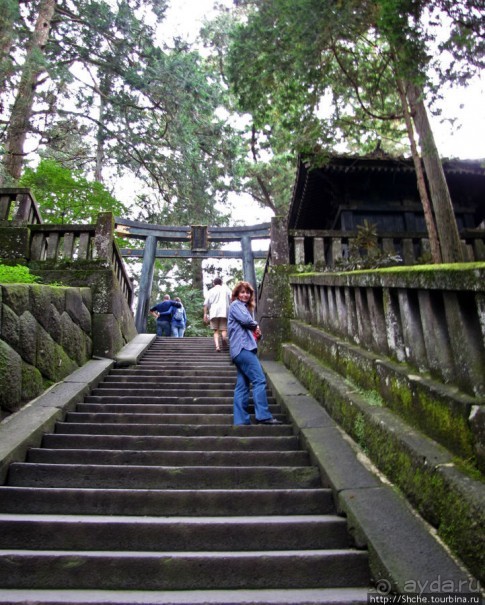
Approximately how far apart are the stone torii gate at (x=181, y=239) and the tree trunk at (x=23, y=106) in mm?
3814

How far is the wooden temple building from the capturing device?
28.6 feet

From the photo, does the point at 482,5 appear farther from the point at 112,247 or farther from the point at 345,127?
the point at 112,247

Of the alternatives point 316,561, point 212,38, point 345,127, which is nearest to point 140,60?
point 345,127

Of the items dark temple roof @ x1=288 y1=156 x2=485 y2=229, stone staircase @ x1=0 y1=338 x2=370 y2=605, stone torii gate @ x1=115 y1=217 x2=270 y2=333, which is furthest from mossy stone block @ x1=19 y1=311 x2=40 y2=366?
stone torii gate @ x1=115 y1=217 x2=270 y2=333

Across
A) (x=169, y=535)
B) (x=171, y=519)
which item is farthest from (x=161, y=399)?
(x=169, y=535)

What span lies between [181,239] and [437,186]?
8885 millimetres

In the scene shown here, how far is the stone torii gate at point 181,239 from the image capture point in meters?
13.2

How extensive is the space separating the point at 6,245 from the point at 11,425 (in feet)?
13.0

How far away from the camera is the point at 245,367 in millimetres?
4059

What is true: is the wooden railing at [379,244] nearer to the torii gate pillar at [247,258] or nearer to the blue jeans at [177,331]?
the blue jeans at [177,331]

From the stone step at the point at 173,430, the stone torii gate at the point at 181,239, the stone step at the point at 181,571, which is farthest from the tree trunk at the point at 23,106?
the stone step at the point at 181,571

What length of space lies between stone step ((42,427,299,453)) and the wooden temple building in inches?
224

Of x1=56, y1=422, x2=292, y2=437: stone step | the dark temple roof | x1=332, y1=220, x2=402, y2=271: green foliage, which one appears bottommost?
x1=56, y1=422, x2=292, y2=437: stone step

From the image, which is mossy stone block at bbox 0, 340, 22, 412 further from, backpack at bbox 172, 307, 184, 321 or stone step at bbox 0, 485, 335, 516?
backpack at bbox 172, 307, 184, 321
